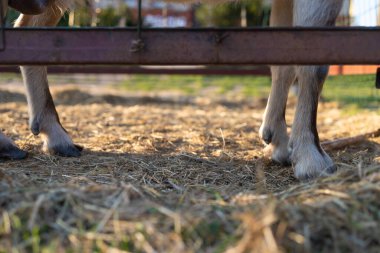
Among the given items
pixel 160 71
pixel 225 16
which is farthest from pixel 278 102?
pixel 225 16

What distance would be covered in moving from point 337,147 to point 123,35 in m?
1.92

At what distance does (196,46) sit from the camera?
2.17 meters

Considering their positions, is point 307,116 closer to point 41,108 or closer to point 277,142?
point 277,142

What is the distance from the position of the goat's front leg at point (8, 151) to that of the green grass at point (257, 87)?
3149 mm

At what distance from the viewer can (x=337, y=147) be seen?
3.66 metres

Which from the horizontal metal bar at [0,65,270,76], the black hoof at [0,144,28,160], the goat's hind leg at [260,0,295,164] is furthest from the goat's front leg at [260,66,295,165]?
the horizontal metal bar at [0,65,270,76]

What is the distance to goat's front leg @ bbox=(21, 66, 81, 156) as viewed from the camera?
3.41 meters

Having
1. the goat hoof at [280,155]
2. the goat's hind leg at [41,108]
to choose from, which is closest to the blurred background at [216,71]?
the goat's hind leg at [41,108]

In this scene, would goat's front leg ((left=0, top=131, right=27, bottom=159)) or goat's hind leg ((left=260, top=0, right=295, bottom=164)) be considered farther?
goat's hind leg ((left=260, top=0, right=295, bottom=164))

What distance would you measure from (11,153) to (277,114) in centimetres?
148

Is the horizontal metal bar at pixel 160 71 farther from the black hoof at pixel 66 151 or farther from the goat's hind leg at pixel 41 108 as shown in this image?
the black hoof at pixel 66 151

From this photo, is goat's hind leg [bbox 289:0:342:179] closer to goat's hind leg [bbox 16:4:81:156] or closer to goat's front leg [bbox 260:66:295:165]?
goat's front leg [bbox 260:66:295:165]

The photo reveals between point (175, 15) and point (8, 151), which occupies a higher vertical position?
point (175, 15)

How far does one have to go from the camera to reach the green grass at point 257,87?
612cm
